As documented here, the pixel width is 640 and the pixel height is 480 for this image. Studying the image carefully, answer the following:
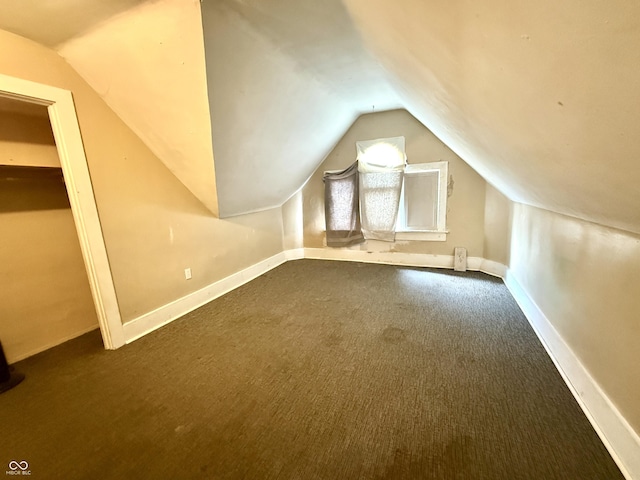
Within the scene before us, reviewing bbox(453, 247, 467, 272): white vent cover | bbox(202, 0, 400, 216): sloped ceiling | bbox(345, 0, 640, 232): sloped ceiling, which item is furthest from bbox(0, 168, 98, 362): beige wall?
bbox(453, 247, 467, 272): white vent cover

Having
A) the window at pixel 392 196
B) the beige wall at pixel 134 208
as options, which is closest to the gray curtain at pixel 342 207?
the window at pixel 392 196

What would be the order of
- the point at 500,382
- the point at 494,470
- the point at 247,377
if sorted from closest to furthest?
the point at 494,470, the point at 500,382, the point at 247,377

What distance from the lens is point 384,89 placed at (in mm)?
2928

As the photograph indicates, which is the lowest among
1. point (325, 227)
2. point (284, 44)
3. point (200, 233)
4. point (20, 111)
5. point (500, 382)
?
point (500, 382)

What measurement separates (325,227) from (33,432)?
3697mm

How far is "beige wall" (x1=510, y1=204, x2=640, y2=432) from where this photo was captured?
3.75 feet

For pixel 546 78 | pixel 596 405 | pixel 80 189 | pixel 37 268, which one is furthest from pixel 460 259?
pixel 37 268

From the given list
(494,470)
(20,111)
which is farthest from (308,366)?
(20,111)

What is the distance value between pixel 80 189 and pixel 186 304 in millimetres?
1365

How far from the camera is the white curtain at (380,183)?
3.80 meters

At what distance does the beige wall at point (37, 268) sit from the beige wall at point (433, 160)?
338cm

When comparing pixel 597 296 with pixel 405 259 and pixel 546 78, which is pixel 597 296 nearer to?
pixel 546 78

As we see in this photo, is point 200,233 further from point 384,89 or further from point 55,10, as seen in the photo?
point 384,89

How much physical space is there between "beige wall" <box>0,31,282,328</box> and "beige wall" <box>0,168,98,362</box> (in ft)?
1.80
